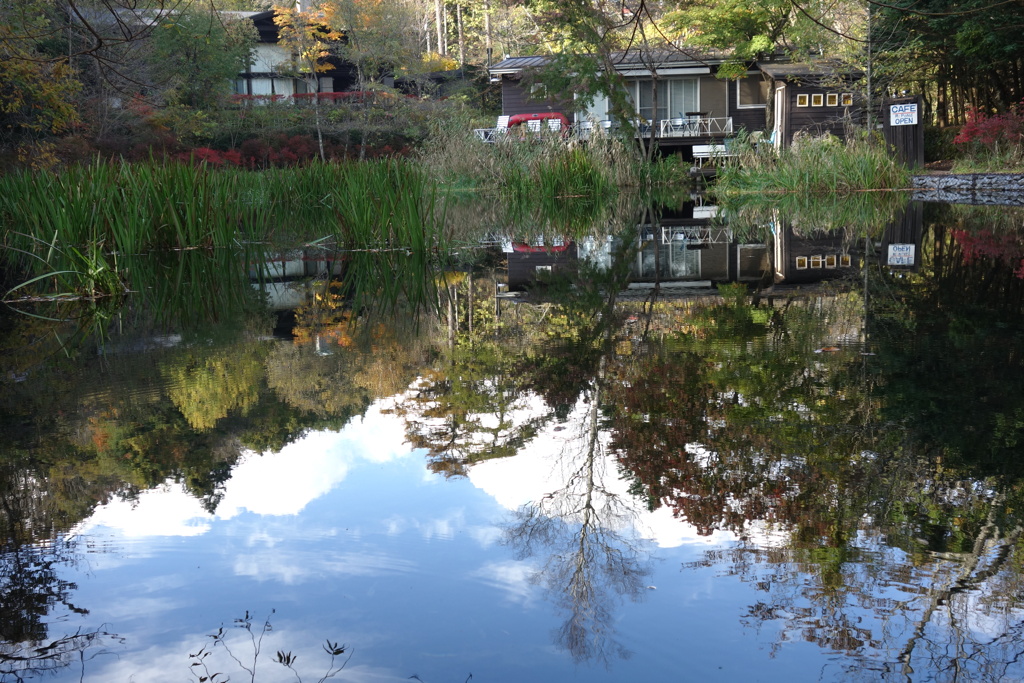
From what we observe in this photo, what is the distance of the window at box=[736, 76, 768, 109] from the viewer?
82.8 ft

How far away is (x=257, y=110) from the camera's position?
27797 mm

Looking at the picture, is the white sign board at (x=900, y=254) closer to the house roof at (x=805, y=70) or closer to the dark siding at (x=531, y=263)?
the dark siding at (x=531, y=263)

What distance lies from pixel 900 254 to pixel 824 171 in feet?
23.5

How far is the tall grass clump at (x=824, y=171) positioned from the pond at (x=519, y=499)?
9750 millimetres

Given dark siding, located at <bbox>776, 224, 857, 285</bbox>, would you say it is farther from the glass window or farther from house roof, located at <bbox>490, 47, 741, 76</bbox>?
the glass window

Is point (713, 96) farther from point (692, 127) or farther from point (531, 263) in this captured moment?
point (531, 263)

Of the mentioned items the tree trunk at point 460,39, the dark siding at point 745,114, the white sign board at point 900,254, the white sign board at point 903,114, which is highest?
the tree trunk at point 460,39

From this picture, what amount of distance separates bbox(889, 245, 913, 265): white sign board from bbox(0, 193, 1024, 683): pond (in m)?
2.12

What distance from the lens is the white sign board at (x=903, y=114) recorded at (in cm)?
1541

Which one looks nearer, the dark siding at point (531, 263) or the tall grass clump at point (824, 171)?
the dark siding at point (531, 263)

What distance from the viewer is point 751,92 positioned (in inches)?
996

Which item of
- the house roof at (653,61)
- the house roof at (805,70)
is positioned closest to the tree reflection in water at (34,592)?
the house roof at (805,70)

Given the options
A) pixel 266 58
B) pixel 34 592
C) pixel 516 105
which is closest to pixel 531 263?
pixel 34 592

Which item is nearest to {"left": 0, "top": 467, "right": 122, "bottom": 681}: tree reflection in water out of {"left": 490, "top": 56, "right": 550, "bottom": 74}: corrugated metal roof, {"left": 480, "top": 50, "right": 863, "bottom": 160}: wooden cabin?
{"left": 480, "top": 50, "right": 863, "bottom": 160}: wooden cabin
